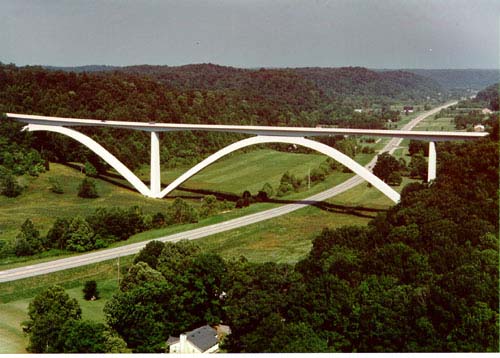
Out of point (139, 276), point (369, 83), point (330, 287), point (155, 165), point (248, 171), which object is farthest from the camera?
point (369, 83)

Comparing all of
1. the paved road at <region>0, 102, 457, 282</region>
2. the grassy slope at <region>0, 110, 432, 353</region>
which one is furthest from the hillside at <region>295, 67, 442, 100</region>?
the paved road at <region>0, 102, 457, 282</region>

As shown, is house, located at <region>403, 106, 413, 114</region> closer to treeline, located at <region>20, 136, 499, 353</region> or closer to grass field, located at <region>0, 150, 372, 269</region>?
grass field, located at <region>0, 150, 372, 269</region>

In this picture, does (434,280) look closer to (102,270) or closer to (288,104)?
(102,270)

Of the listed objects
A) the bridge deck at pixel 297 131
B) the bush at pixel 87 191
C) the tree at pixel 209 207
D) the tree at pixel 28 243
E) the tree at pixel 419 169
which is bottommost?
the tree at pixel 28 243

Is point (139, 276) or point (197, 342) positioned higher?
point (139, 276)

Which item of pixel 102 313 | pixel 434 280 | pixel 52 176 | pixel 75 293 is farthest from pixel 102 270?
pixel 52 176

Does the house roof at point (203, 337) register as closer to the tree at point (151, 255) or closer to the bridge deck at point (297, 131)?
the tree at point (151, 255)

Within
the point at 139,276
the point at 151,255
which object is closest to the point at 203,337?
the point at 139,276

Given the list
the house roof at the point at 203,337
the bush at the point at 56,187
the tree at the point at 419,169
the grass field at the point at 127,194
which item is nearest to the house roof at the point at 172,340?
the house roof at the point at 203,337

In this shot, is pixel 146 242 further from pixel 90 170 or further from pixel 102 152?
pixel 90 170
